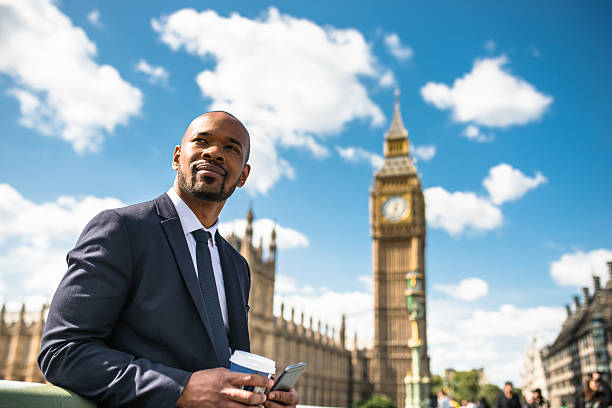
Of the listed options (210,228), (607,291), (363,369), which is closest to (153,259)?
(210,228)

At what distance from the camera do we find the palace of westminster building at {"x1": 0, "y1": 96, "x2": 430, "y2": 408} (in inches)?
1404

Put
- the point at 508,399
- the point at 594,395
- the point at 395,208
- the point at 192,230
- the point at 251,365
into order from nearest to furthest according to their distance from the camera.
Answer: the point at 251,365, the point at 192,230, the point at 594,395, the point at 508,399, the point at 395,208

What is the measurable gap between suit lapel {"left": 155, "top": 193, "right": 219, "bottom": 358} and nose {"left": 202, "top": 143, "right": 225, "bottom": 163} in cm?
20

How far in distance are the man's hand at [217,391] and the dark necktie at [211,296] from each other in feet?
0.68

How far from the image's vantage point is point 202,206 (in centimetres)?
162

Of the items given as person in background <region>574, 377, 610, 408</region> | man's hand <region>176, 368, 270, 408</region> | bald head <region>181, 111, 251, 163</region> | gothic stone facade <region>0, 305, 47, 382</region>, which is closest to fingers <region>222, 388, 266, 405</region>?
man's hand <region>176, 368, 270, 408</region>

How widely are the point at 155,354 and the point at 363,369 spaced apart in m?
55.5

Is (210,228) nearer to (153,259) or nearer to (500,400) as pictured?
(153,259)

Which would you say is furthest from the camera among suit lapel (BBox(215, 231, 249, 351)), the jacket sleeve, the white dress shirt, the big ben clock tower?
the big ben clock tower

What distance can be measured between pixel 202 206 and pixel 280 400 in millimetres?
669

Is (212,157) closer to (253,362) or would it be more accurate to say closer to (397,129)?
(253,362)

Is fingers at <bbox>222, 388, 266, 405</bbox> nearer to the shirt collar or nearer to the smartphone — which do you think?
the smartphone

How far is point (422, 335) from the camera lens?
156 ft

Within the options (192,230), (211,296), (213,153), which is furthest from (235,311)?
(213,153)
